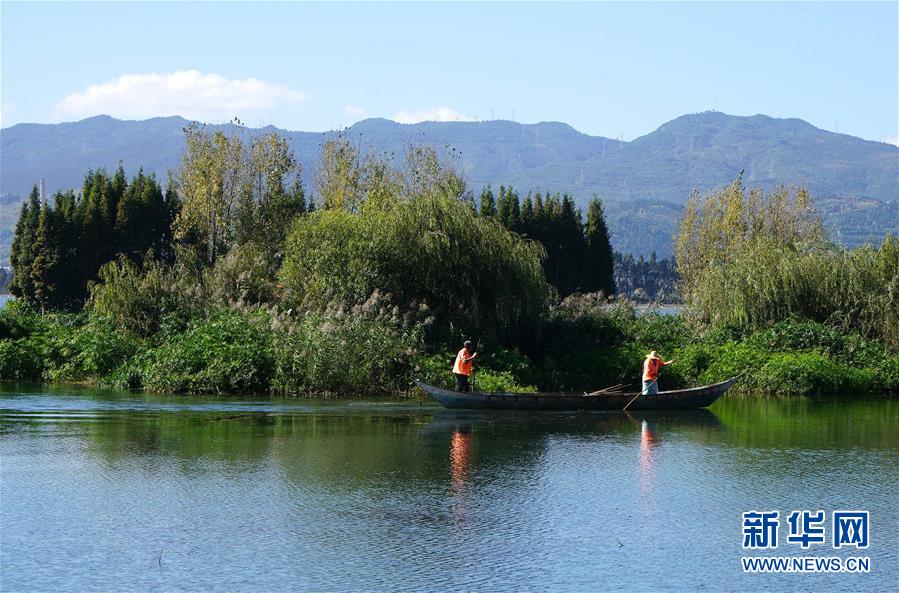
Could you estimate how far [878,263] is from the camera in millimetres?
42906

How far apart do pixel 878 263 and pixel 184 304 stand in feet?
80.3

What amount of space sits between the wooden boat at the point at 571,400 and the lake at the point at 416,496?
55cm

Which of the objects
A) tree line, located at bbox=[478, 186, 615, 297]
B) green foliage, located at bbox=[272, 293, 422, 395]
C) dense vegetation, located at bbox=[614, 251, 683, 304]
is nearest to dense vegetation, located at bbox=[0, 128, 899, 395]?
green foliage, located at bbox=[272, 293, 422, 395]

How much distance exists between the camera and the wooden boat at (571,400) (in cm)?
3189

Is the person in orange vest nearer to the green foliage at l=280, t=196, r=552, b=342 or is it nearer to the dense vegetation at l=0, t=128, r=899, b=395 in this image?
the dense vegetation at l=0, t=128, r=899, b=395

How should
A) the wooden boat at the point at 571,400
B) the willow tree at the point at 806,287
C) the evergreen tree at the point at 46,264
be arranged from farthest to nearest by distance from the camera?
the evergreen tree at the point at 46,264 → the willow tree at the point at 806,287 → the wooden boat at the point at 571,400

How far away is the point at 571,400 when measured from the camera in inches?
1271

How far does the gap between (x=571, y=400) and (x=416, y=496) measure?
42.9ft

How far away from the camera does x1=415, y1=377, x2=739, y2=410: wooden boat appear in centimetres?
3189

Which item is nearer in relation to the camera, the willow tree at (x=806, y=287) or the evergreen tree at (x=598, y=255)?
the willow tree at (x=806, y=287)

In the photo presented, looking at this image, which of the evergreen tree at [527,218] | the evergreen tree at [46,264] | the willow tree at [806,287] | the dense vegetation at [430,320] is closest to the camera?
the dense vegetation at [430,320]

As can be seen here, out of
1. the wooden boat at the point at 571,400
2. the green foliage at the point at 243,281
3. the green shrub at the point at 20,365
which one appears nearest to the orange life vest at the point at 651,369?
the wooden boat at the point at 571,400

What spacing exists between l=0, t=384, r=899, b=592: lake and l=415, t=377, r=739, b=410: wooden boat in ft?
1.80

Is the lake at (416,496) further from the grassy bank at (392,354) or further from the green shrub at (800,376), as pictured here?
the green shrub at (800,376)
